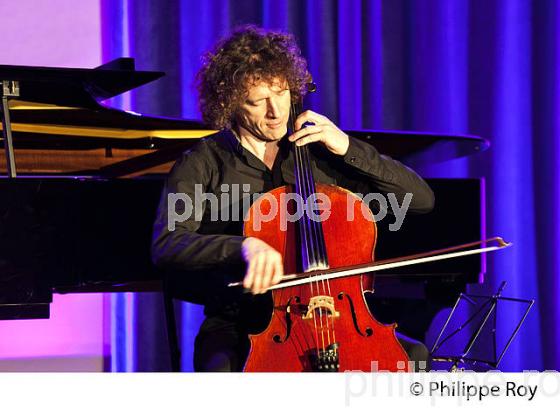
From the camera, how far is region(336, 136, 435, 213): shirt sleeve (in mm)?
1928

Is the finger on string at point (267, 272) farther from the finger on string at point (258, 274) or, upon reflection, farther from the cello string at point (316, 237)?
the cello string at point (316, 237)

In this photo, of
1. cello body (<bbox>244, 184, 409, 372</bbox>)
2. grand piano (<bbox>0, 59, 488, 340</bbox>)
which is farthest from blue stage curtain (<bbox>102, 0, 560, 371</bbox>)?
cello body (<bbox>244, 184, 409, 372</bbox>)

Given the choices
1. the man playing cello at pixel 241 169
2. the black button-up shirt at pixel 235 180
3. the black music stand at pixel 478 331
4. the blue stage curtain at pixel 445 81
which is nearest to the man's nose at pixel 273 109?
the man playing cello at pixel 241 169

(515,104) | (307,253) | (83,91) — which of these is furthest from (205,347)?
(515,104)

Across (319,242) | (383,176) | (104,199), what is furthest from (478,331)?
(104,199)

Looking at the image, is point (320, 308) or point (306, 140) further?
point (306, 140)

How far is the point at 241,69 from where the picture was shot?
1918 mm

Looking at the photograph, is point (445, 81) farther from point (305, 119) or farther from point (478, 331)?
point (305, 119)

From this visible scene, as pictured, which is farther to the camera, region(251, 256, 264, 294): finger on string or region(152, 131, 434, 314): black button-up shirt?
region(152, 131, 434, 314): black button-up shirt

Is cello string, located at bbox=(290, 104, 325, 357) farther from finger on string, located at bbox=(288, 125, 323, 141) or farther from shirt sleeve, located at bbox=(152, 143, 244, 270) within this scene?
shirt sleeve, located at bbox=(152, 143, 244, 270)

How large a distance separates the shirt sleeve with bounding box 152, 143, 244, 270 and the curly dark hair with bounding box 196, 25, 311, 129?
114mm

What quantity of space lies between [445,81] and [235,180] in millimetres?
1695

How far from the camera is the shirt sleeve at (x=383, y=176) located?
193 cm

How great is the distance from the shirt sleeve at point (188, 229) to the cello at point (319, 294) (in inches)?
3.1
